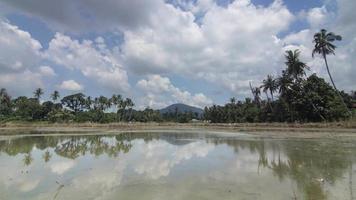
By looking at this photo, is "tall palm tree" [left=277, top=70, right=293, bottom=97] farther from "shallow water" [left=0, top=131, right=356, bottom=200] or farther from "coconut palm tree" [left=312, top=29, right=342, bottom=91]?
"shallow water" [left=0, top=131, right=356, bottom=200]

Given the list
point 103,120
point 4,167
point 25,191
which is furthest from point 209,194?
point 103,120

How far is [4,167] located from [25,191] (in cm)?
592

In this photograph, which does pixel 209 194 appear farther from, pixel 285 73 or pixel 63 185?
pixel 285 73

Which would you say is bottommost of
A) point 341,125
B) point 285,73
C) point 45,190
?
point 45,190

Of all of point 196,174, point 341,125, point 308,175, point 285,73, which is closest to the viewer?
point 308,175

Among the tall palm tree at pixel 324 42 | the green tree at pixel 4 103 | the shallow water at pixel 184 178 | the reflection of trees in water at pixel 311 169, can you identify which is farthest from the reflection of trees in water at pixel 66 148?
the green tree at pixel 4 103

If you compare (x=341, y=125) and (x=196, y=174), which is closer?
(x=196, y=174)

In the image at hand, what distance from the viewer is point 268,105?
3137 inches

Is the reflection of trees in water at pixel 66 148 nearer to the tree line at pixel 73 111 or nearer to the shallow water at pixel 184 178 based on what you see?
the shallow water at pixel 184 178

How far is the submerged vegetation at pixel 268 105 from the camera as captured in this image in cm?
5488

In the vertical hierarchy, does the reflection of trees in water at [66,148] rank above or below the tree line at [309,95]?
below

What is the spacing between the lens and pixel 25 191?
31.8 ft

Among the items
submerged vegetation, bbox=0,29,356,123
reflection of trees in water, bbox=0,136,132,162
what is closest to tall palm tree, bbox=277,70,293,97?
submerged vegetation, bbox=0,29,356,123

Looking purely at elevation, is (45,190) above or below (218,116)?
below
